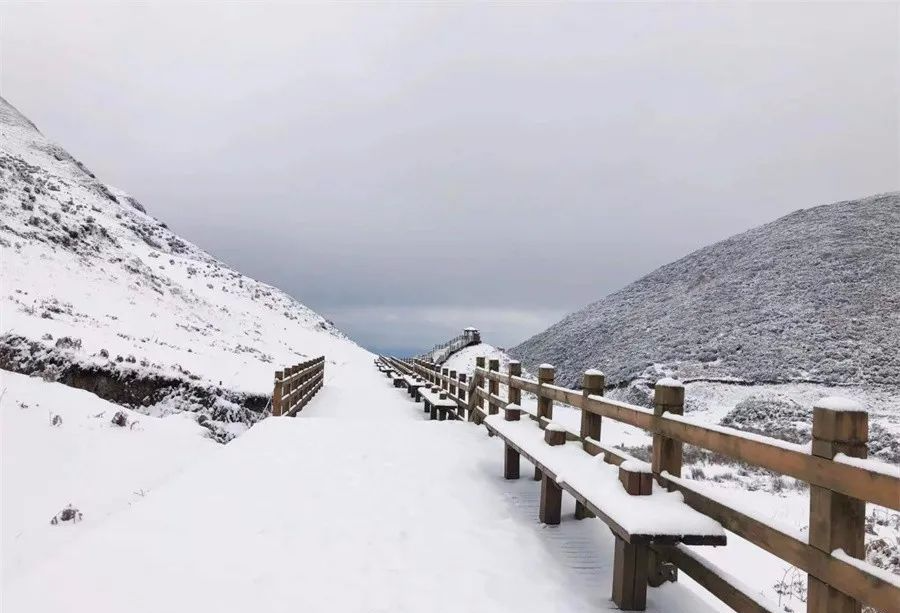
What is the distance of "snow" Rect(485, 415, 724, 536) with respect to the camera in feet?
10.9

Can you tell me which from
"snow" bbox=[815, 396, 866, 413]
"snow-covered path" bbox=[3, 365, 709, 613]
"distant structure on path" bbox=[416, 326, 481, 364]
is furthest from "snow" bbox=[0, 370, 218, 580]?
"distant structure on path" bbox=[416, 326, 481, 364]

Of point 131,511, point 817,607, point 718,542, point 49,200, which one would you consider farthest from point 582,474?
point 49,200

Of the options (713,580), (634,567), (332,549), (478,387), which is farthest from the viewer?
(478,387)

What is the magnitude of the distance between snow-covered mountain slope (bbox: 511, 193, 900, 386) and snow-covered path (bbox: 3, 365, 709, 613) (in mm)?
25464

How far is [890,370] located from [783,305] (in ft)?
41.3

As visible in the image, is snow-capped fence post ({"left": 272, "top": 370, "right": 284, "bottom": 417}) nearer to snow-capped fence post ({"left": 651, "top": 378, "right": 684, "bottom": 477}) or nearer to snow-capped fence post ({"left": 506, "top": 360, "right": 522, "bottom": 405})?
snow-capped fence post ({"left": 506, "top": 360, "right": 522, "bottom": 405})

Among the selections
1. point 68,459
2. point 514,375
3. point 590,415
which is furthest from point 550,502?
point 68,459

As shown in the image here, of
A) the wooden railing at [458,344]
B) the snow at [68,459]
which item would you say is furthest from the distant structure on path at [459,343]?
the snow at [68,459]

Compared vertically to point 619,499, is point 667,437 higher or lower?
higher

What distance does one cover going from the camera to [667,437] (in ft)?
13.1

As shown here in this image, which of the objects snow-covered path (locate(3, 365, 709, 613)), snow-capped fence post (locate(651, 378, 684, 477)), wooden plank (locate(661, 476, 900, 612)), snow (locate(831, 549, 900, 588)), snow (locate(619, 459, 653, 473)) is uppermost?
snow-capped fence post (locate(651, 378, 684, 477))

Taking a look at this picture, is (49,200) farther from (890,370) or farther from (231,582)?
(890,370)

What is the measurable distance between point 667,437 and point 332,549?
279 cm

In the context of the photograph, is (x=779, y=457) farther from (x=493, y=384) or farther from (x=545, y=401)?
(x=493, y=384)
